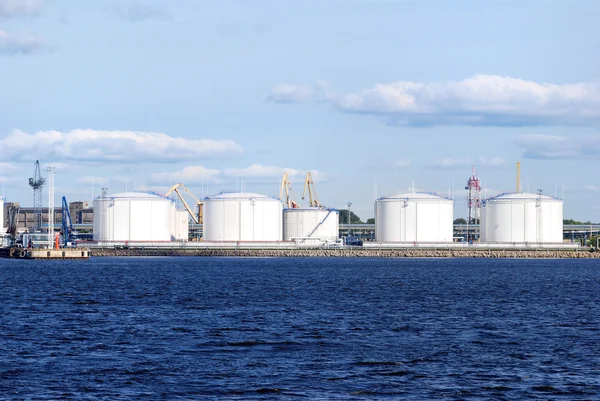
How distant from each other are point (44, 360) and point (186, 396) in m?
11.3

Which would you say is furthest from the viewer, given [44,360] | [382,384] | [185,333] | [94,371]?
[185,333]

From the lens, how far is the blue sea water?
41.1m

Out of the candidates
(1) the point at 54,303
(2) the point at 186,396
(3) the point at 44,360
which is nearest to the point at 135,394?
(2) the point at 186,396

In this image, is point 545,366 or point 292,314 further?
point 292,314

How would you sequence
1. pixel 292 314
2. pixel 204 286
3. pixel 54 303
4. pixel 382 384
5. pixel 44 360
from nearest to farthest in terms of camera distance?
pixel 382 384 < pixel 44 360 < pixel 292 314 < pixel 54 303 < pixel 204 286

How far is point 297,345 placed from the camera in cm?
5344

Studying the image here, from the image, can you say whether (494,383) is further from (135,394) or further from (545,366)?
(135,394)

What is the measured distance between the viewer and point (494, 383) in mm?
42219

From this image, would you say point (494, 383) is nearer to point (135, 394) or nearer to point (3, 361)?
point (135, 394)

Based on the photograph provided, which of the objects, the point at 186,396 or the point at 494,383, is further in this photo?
the point at 494,383

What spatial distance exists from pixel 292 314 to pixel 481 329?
14.9 metres

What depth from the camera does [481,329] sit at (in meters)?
61.5

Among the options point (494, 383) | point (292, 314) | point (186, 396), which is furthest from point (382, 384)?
point (292, 314)

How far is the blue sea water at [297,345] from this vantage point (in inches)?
1618
